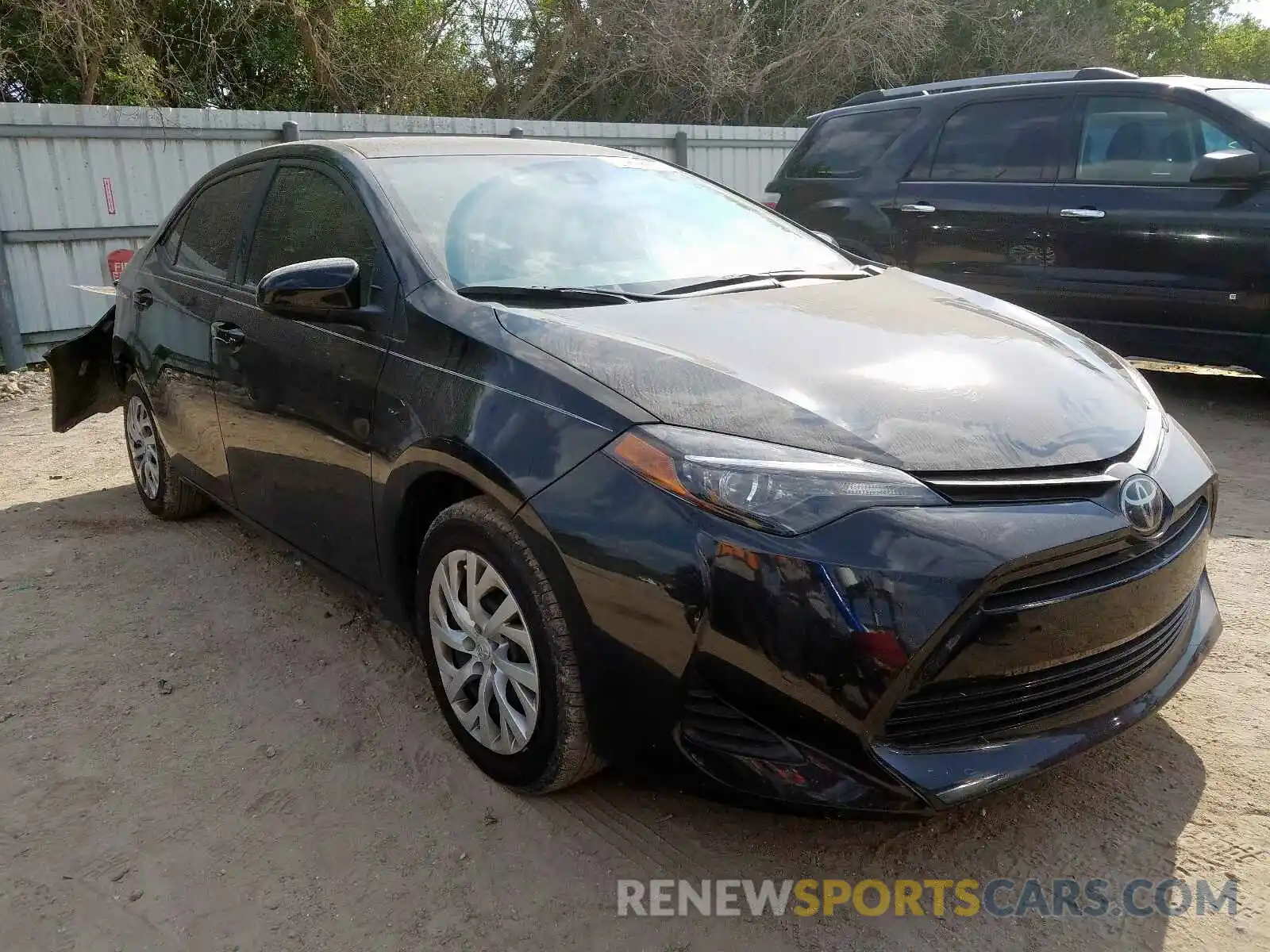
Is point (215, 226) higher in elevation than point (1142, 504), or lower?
higher

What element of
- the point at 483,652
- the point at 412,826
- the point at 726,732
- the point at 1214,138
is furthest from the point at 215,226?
the point at 1214,138

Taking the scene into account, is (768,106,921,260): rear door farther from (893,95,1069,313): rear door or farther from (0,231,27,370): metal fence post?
(0,231,27,370): metal fence post

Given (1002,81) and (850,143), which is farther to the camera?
(850,143)

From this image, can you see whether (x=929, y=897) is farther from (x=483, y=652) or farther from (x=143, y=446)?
(x=143, y=446)

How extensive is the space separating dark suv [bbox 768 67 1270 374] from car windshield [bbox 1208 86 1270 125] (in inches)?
0.5

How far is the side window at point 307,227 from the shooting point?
10.4ft

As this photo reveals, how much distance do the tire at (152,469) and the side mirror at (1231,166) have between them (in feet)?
17.0

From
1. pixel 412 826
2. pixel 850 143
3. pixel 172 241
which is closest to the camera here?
pixel 412 826

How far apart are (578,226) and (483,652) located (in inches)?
55.1

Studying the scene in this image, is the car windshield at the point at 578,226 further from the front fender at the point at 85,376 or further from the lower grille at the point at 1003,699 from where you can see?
the front fender at the point at 85,376

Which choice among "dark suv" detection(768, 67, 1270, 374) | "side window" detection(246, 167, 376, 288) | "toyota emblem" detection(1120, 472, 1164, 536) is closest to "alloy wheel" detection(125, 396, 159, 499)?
"side window" detection(246, 167, 376, 288)

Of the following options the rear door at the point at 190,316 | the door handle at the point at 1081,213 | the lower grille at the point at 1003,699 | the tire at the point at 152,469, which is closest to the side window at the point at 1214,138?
the door handle at the point at 1081,213

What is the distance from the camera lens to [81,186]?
26.9 feet

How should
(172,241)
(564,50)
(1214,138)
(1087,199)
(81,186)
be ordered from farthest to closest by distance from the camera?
(564,50), (81,186), (1087,199), (1214,138), (172,241)
